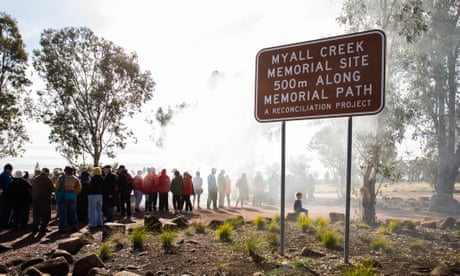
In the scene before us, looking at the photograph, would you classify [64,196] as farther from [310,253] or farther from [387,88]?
[387,88]

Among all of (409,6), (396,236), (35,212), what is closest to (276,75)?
(396,236)

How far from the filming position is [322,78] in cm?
728

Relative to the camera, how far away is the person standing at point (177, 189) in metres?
15.9

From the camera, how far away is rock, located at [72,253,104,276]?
6445 millimetres

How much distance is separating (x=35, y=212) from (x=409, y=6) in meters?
13.9

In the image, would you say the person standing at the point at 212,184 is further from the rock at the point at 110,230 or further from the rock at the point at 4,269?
the rock at the point at 4,269

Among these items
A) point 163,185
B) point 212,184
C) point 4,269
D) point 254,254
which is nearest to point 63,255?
point 4,269

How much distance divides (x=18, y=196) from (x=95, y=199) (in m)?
2.24

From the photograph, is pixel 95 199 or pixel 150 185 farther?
pixel 150 185

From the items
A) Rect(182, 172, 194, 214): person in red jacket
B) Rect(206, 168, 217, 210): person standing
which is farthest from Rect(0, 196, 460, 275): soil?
Rect(206, 168, 217, 210): person standing

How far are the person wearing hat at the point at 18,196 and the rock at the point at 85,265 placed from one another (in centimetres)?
638

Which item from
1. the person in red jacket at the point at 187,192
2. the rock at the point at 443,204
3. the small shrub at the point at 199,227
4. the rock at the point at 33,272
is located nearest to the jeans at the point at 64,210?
the small shrub at the point at 199,227

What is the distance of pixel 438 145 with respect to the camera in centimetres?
2339

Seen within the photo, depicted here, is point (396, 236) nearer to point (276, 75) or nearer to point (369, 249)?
point (369, 249)
